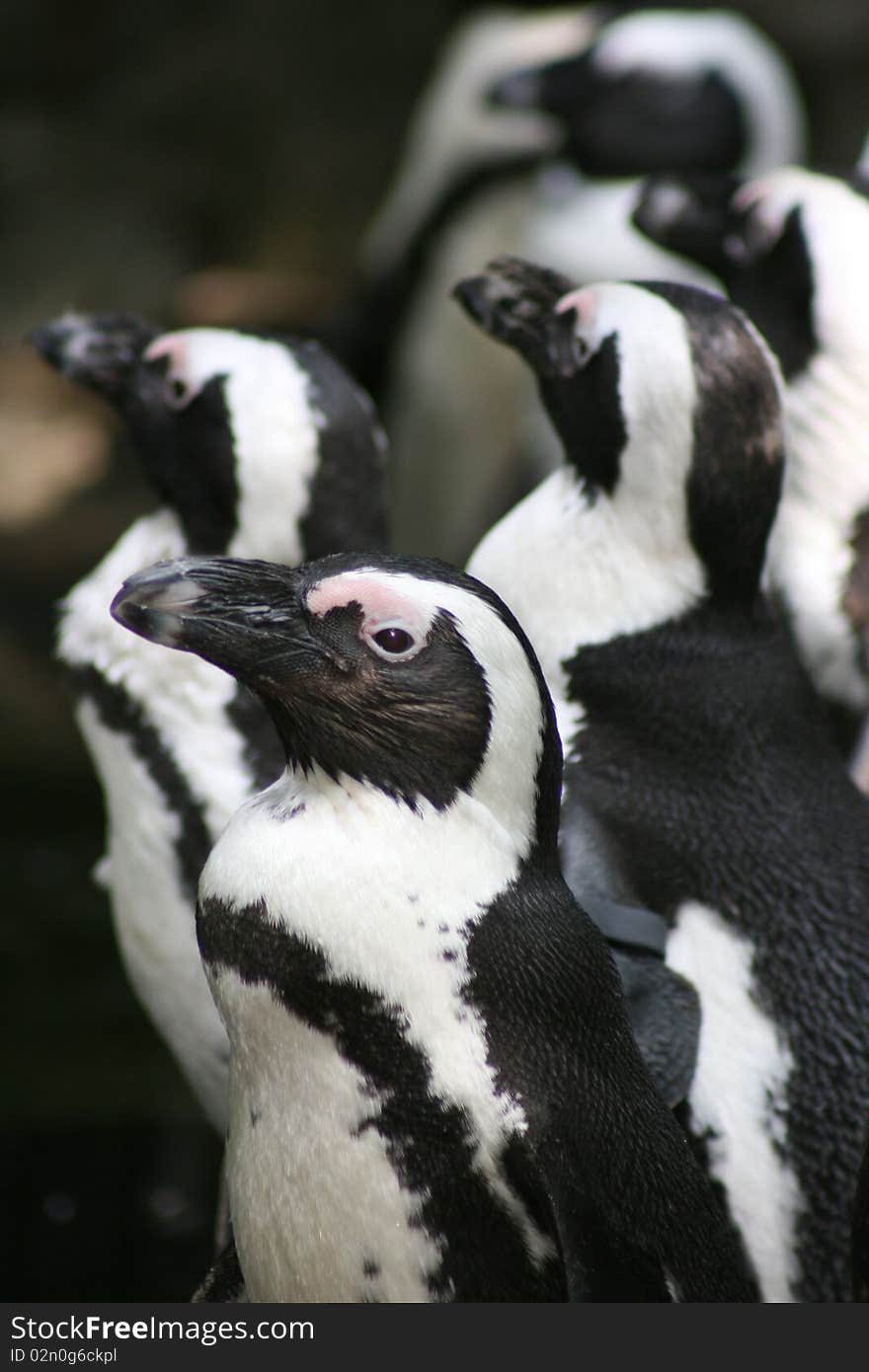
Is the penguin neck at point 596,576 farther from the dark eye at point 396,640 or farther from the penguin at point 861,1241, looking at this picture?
the penguin at point 861,1241

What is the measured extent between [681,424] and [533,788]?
1.77 feet

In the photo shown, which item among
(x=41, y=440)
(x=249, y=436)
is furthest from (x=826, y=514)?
(x=41, y=440)

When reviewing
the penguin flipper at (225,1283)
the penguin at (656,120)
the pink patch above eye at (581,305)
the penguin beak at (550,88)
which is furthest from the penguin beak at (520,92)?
the penguin flipper at (225,1283)

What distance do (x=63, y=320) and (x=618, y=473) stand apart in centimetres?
70

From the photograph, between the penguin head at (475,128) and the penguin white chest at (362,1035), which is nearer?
the penguin white chest at (362,1035)

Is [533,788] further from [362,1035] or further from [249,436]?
[249,436]

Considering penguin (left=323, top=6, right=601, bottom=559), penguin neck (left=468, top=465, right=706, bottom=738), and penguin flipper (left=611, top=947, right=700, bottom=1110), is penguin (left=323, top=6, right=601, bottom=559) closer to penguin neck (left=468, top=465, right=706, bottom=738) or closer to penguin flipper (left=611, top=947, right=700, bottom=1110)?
penguin neck (left=468, top=465, right=706, bottom=738)

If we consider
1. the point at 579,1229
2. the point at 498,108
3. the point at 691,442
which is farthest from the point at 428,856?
the point at 498,108

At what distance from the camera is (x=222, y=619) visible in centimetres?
137

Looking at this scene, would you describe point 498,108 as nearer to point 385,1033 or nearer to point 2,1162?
point 2,1162

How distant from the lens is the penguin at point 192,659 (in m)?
1.94

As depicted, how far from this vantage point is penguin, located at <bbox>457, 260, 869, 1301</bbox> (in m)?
1.63

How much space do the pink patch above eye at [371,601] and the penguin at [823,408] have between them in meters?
0.87

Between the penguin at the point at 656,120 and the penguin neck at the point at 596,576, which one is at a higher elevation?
the penguin neck at the point at 596,576
